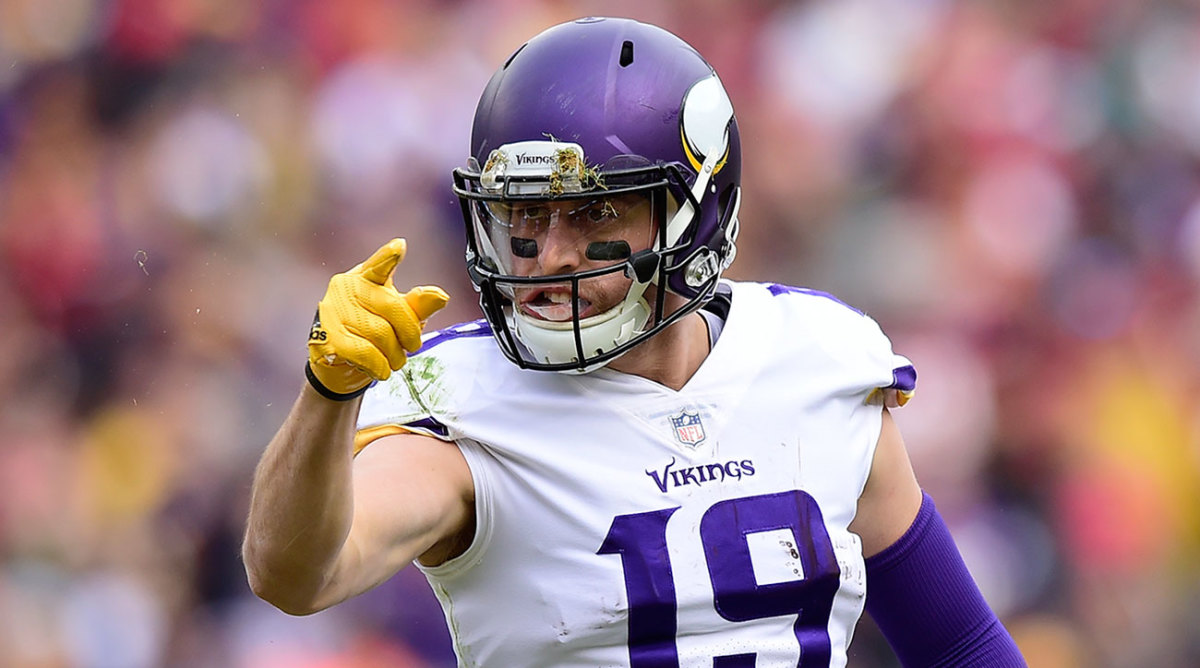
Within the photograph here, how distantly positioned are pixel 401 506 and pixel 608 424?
0.38 m

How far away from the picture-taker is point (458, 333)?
2.18m

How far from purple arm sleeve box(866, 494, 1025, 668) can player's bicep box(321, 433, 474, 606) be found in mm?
757

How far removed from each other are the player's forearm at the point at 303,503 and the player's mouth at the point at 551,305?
41 cm

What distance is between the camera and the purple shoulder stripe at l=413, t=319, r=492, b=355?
2141mm

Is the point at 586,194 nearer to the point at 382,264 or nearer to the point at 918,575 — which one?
the point at 382,264

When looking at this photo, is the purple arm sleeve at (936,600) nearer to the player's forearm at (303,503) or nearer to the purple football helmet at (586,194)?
the purple football helmet at (586,194)

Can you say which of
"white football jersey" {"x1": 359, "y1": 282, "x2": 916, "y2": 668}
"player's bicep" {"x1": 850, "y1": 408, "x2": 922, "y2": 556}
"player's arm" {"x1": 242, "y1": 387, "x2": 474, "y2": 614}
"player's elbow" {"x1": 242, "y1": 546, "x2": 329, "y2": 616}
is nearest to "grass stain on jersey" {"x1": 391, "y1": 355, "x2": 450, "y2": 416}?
"white football jersey" {"x1": 359, "y1": 282, "x2": 916, "y2": 668}

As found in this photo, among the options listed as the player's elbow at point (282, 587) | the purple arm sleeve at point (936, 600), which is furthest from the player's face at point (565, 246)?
the purple arm sleeve at point (936, 600)

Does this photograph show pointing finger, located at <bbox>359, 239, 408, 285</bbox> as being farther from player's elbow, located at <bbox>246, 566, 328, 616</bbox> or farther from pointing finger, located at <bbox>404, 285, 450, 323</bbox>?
player's elbow, located at <bbox>246, 566, 328, 616</bbox>

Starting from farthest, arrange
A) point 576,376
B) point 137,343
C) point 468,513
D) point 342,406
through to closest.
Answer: point 137,343
point 576,376
point 468,513
point 342,406

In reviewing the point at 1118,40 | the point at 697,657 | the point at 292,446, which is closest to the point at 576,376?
the point at 697,657

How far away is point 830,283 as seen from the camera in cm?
445

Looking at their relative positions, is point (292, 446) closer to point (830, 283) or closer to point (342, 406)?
point (342, 406)

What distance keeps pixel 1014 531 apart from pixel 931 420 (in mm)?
430
